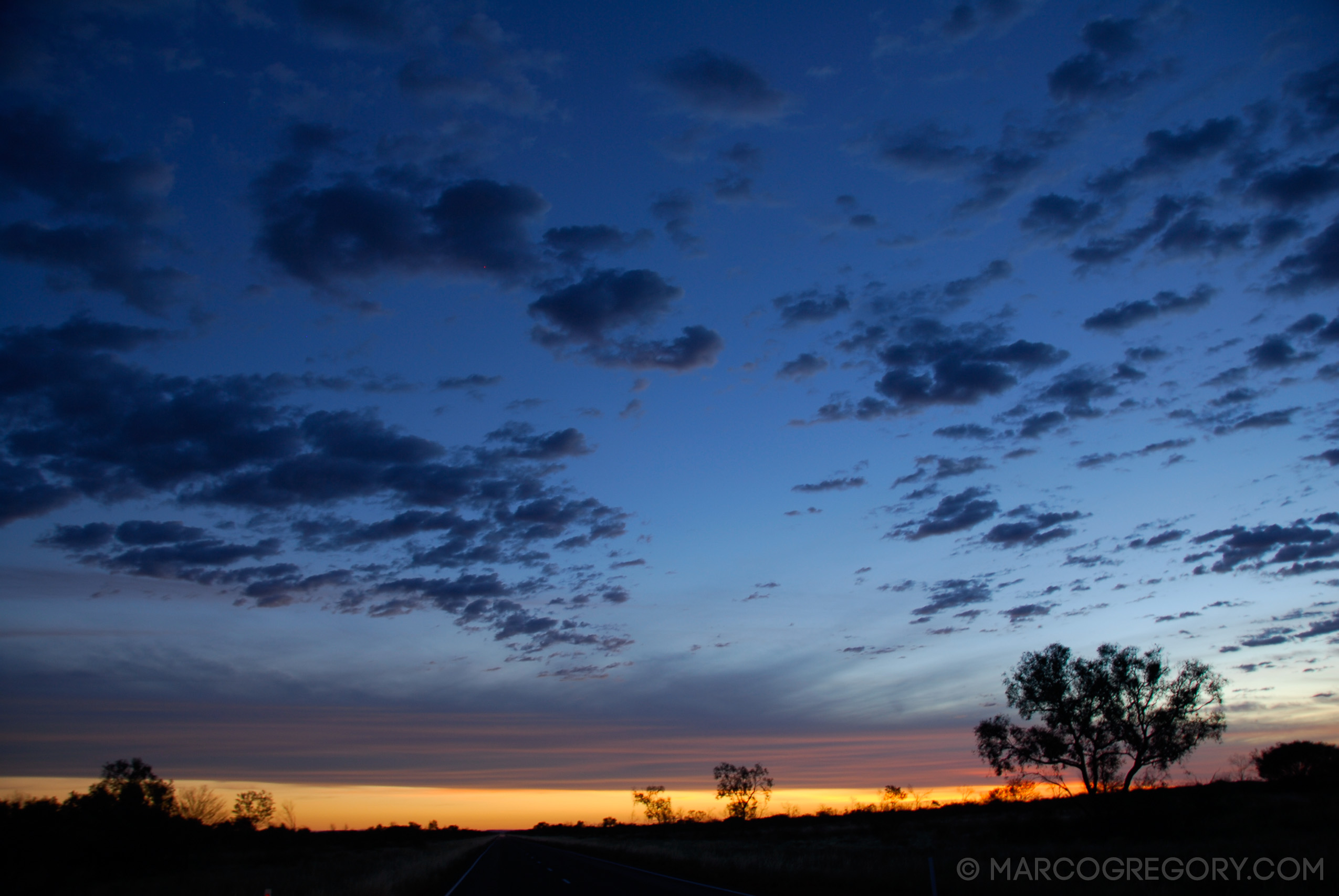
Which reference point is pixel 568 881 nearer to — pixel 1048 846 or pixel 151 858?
pixel 1048 846

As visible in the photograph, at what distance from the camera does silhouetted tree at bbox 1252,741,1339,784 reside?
6565 cm

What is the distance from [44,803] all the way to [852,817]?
295 feet

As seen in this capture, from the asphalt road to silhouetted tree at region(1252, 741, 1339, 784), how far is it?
60.6 meters

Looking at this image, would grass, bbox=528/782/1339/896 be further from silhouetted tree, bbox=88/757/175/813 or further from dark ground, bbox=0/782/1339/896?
silhouetted tree, bbox=88/757/175/813

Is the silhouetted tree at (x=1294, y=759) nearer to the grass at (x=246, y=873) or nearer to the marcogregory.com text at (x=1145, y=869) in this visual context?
the marcogregory.com text at (x=1145, y=869)

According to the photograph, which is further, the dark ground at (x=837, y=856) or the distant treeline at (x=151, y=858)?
the distant treeline at (x=151, y=858)

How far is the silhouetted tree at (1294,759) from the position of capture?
215 feet

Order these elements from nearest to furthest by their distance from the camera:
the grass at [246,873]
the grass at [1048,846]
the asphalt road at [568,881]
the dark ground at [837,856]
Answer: the grass at [1048,846] → the dark ground at [837,856] → the asphalt road at [568,881] → the grass at [246,873]

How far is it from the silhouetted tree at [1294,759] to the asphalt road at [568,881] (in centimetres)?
6062

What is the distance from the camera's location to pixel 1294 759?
241 feet

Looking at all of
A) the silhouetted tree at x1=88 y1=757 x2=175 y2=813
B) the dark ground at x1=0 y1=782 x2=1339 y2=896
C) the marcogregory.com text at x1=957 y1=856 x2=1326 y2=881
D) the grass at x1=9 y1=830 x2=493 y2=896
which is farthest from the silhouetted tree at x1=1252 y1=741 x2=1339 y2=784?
the silhouetted tree at x1=88 y1=757 x2=175 y2=813

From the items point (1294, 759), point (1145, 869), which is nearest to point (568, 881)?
point (1145, 869)

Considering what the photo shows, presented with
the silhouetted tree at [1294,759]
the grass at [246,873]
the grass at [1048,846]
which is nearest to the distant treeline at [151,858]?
the grass at [246,873]

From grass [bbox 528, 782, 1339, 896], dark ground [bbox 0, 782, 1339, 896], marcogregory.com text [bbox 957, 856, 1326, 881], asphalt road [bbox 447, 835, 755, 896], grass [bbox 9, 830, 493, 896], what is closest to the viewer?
marcogregory.com text [bbox 957, 856, 1326, 881]
